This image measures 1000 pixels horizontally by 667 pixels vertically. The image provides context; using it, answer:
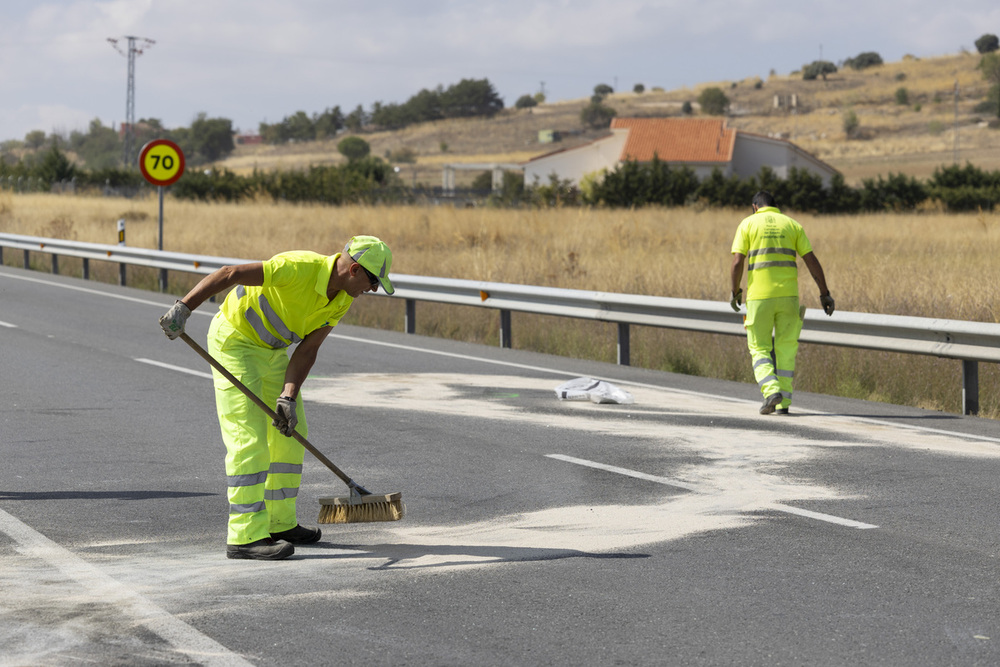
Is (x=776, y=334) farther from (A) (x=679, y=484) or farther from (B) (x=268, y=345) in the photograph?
(B) (x=268, y=345)

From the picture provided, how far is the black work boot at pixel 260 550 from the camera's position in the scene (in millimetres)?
5402

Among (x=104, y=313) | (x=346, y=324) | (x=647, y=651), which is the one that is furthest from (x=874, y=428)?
(x=104, y=313)

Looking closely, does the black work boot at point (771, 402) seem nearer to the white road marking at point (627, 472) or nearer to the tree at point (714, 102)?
the white road marking at point (627, 472)

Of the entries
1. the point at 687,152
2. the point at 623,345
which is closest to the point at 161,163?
the point at 623,345

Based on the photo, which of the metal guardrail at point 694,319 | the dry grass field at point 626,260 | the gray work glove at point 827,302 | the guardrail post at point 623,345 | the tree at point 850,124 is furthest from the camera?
the tree at point 850,124

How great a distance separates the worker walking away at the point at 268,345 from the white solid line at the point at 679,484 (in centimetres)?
249

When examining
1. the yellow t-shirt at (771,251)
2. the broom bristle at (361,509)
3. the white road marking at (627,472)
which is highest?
the yellow t-shirt at (771,251)

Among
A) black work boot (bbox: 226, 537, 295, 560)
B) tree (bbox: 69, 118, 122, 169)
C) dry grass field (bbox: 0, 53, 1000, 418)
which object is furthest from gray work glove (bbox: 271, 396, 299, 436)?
tree (bbox: 69, 118, 122, 169)

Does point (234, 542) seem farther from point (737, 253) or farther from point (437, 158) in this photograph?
point (437, 158)

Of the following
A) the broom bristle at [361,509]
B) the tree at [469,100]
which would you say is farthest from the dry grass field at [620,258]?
the tree at [469,100]

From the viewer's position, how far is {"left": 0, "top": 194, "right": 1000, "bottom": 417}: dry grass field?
39.4 feet

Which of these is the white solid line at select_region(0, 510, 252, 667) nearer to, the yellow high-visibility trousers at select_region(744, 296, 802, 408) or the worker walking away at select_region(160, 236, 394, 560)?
the worker walking away at select_region(160, 236, 394, 560)

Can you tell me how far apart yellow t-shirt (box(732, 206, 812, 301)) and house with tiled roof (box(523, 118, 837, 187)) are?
54.5m

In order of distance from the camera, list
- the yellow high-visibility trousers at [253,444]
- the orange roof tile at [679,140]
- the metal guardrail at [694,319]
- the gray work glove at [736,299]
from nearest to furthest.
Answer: the yellow high-visibility trousers at [253,444] → the metal guardrail at [694,319] → the gray work glove at [736,299] → the orange roof tile at [679,140]
